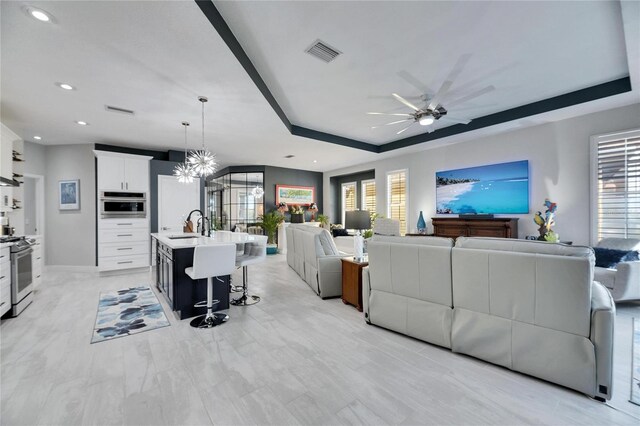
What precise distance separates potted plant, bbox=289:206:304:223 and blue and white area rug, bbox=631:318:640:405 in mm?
6997

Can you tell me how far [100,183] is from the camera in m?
5.22

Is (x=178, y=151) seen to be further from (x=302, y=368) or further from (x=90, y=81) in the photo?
(x=302, y=368)

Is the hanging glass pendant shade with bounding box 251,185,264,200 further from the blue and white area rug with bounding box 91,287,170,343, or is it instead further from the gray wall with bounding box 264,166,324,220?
the blue and white area rug with bounding box 91,287,170,343

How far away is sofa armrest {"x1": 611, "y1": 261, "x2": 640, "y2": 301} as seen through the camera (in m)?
3.06

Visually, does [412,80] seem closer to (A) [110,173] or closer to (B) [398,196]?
(B) [398,196]

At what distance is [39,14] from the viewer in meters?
1.95

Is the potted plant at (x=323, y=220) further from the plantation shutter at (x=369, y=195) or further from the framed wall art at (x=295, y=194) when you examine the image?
the plantation shutter at (x=369, y=195)

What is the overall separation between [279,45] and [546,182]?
4.79 m

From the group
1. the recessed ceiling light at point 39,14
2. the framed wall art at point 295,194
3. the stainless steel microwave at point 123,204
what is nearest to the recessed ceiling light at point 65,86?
the recessed ceiling light at point 39,14

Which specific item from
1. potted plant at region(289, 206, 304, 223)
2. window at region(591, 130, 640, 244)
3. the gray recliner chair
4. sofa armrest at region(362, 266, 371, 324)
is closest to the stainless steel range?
sofa armrest at region(362, 266, 371, 324)

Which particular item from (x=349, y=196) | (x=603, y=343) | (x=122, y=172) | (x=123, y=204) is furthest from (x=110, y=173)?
(x=603, y=343)

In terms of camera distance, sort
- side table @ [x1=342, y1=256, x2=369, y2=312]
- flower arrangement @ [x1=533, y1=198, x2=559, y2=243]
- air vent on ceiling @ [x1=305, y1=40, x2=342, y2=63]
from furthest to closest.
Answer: flower arrangement @ [x1=533, y1=198, x2=559, y2=243], side table @ [x1=342, y1=256, x2=369, y2=312], air vent on ceiling @ [x1=305, y1=40, x2=342, y2=63]

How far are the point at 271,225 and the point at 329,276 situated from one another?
4.48m

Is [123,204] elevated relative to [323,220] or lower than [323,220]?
elevated
